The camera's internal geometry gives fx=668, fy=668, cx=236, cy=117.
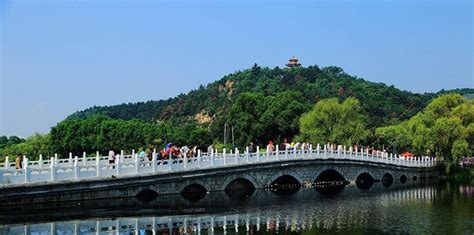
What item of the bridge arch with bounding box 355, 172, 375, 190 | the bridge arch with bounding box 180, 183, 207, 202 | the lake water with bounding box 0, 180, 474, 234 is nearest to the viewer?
the lake water with bounding box 0, 180, 474, 234

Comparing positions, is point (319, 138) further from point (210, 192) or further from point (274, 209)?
point (274, 209)

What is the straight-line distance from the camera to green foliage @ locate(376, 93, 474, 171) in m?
51.8

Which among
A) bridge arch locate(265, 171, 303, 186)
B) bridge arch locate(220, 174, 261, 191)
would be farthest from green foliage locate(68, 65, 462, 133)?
bridge arch locate(220, 174, 261, 191)

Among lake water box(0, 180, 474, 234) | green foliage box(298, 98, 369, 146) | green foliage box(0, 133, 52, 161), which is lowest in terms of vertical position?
lake water box(0, 180, 474, 234)

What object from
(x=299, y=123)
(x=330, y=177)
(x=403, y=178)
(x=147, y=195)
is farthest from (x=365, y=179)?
(x=147, y=195)

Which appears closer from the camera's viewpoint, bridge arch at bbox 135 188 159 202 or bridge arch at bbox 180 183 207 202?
bridge arch at bbox 135 188 159 202

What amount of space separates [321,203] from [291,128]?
39.3 metres

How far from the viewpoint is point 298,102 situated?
239 feet

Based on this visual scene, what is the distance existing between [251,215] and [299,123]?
4136cm

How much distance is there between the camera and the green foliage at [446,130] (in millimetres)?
51844

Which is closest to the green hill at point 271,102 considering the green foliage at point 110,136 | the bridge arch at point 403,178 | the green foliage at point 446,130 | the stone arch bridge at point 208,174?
the green foliage at point 110,136

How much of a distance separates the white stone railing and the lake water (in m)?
1.19

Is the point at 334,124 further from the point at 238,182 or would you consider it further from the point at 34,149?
the point at 34,149

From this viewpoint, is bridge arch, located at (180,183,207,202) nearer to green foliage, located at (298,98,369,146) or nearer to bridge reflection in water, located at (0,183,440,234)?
bridge reflection in water, located at (0,183,440,234)
